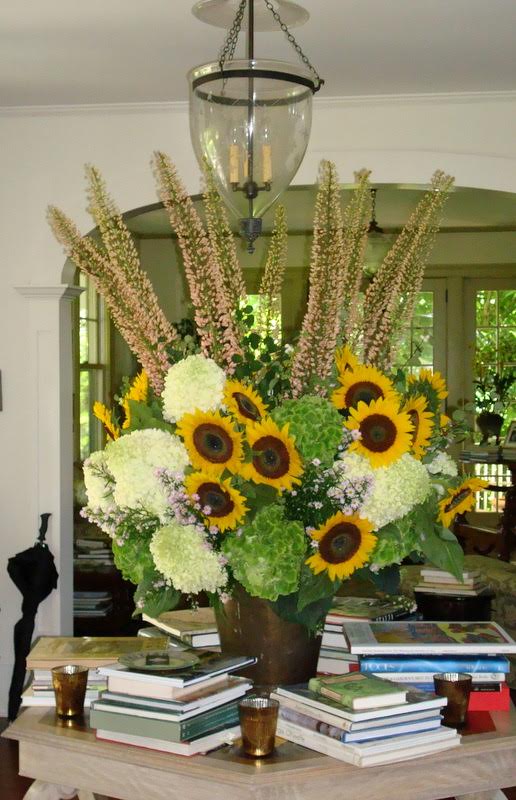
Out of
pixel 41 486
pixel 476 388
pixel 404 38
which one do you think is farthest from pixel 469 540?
pixel 404 38

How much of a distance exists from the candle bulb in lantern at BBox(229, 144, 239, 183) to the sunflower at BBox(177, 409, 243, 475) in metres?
0.80

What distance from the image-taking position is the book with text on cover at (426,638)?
73.6 inches

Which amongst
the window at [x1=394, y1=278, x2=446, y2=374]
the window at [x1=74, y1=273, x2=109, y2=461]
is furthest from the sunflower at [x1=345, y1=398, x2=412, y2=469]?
the window at [x1=394, y1=278, x2=446, y2=374]

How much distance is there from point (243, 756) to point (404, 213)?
263 inches

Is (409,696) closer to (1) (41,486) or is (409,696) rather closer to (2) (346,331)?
(2) (346,331)

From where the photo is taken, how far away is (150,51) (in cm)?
371

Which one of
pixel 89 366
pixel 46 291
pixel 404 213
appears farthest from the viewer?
pixel 404 213

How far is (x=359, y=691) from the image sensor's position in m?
1.68

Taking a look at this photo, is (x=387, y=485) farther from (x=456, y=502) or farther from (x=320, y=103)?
(x=320, y=103)

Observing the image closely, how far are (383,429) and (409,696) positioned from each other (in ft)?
1.46

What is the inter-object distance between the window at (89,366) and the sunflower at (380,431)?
5.31 metres

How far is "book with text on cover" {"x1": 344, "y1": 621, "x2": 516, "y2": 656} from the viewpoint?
1.87 metres

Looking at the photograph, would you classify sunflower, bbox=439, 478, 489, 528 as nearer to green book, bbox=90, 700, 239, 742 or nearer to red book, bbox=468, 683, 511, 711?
red book, bbox=468, 683, 511, 711

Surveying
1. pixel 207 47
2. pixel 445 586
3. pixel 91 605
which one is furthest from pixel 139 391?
pixel 91 605
